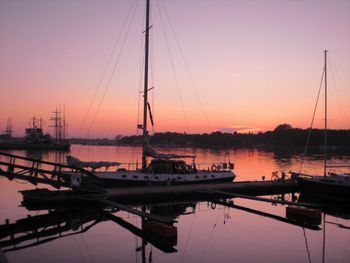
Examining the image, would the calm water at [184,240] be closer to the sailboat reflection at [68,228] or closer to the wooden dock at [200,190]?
the sailboat reflection at [68,228]

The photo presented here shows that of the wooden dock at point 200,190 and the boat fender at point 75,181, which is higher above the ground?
the boat fender at point 75,181

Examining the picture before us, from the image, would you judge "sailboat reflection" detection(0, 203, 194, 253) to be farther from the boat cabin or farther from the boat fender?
the boat cabin

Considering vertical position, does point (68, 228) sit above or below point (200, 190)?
below

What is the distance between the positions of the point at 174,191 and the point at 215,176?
7.70 metres

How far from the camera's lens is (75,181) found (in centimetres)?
2994

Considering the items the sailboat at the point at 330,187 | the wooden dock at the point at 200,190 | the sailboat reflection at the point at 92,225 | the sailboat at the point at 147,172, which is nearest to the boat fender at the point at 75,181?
the sailboat reflection at the point at 92,225

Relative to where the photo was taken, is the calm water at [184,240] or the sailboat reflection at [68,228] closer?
the calm water at [184,240]

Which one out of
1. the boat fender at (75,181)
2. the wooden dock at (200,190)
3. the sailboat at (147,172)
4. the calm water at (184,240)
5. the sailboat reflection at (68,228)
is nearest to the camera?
the calm water at (184,240)

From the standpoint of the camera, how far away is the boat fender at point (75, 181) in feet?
97.9

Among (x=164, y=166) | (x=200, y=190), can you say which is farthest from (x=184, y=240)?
(x=164, y=166)

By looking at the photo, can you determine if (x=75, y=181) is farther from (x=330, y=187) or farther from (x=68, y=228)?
(x=330, y=187)

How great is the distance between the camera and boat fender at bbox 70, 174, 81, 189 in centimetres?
2983

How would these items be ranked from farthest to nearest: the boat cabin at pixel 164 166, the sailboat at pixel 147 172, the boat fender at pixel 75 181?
the boat cabin at pixel 164 166 → the sailboat at pixel 147 172 → the boat fender at pixel 75 181

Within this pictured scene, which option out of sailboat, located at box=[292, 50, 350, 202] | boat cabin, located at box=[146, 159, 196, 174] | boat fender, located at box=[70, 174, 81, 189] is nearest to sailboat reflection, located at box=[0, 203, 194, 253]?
boat fender, located at box=[70, 174, 81, 189]
